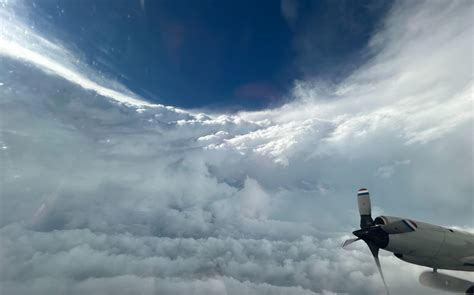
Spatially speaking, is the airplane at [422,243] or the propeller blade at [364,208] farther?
the propeller blade at [364,208]

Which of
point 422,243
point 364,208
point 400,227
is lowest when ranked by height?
point 422,243

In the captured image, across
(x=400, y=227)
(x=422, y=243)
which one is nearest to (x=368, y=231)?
(x=400, y=227)

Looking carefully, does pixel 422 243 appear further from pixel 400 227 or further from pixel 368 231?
pixel 368 231

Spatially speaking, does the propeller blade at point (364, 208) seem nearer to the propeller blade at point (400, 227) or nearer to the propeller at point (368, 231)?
the propeller at point (368, 231)

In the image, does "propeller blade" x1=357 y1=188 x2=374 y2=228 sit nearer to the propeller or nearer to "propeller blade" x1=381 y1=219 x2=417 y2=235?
the propeller

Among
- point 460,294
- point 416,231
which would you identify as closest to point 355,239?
point 416,231

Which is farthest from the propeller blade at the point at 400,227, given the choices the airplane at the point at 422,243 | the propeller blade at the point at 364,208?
the propeller blade at the point at 364,208

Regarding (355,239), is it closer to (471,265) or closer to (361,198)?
(361,198)
